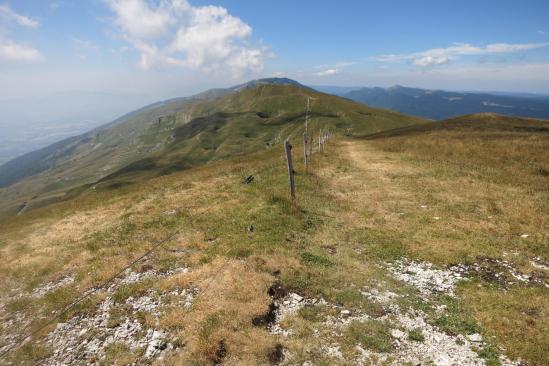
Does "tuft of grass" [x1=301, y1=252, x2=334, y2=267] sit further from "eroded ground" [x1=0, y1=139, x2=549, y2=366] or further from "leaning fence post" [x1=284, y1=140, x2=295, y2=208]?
"leaning fence post" [x1=284, y1=140, x2=295, y2=208]

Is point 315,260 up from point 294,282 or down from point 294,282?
up

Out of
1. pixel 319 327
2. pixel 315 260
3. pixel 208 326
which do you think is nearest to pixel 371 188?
pixel 315 260

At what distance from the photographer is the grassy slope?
43.8 feet

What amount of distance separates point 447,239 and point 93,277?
805 inches

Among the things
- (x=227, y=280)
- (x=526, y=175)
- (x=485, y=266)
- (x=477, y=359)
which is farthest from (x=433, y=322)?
(x=526, y=175)

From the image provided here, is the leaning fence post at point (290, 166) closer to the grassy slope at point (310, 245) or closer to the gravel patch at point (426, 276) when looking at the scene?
the grassy slope at point (310, 245)

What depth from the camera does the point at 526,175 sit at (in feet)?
110

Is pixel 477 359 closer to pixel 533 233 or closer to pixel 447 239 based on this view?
pixel 447 239

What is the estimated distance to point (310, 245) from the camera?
21016 mm

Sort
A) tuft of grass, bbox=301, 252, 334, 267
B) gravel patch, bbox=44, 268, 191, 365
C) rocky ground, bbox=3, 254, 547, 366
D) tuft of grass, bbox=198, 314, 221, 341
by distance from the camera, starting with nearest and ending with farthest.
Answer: rocky ground, bbox=3, 254, 547, 366, gravel patch, bbox=44, 268, 191, 365, tuft of grass, bbox=198, 314, 221, 341, tuft of grass, bbox=301, 252, 334, 267

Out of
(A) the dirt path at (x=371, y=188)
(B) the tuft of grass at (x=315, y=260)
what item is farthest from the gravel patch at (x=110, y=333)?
(A) the dirt path at (x=371, y=188)

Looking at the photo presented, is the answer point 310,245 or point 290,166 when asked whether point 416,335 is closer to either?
point 310,245

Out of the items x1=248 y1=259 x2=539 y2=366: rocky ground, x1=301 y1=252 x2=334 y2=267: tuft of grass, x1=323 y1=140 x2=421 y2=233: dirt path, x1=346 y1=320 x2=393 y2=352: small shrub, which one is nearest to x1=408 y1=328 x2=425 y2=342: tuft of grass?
x1=248 y1=259 x2=539 y2=366: rocky ground

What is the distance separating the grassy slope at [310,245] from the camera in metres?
13.3
